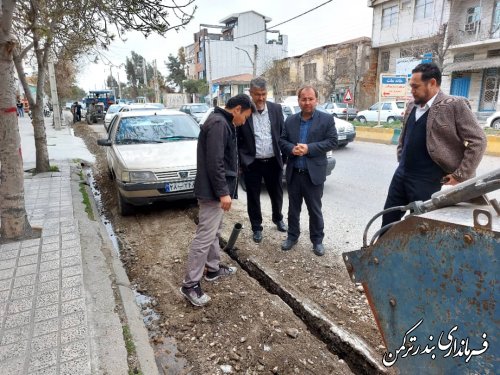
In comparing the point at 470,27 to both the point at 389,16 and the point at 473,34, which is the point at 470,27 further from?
the point at 389,16

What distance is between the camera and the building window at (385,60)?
2948 cm

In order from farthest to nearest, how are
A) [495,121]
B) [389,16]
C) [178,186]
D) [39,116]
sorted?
[389,16], [495,121], [39,116], [178,186]

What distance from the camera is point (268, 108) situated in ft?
13.9

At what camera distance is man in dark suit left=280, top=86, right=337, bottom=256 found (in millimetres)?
3850

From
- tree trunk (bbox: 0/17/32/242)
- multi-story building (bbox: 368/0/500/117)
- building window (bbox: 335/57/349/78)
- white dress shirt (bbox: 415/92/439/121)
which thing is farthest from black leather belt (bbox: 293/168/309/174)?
building window (bbox: 335/57/349/78)

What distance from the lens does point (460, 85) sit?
77.9ft

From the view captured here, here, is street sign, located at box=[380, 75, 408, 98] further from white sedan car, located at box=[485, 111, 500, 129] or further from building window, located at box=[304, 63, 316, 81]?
building window, located at box=[304, 63, 316, 81]

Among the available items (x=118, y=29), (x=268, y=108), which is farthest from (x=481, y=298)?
(x=118, y=29)

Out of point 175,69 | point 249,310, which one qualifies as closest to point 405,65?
point 249,310

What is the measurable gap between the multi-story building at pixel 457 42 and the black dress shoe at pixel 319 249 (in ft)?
70.0

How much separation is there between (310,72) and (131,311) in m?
36.9

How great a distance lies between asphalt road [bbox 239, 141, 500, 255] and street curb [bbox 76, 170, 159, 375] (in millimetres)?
2170

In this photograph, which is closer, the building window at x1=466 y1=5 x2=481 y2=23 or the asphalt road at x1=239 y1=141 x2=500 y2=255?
the asphalt road at x1=239 y1=141 x2=500 y2=255

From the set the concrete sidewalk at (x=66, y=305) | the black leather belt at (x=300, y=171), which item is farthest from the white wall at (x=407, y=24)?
the concrete sidewalk at (x=66, y=305)
